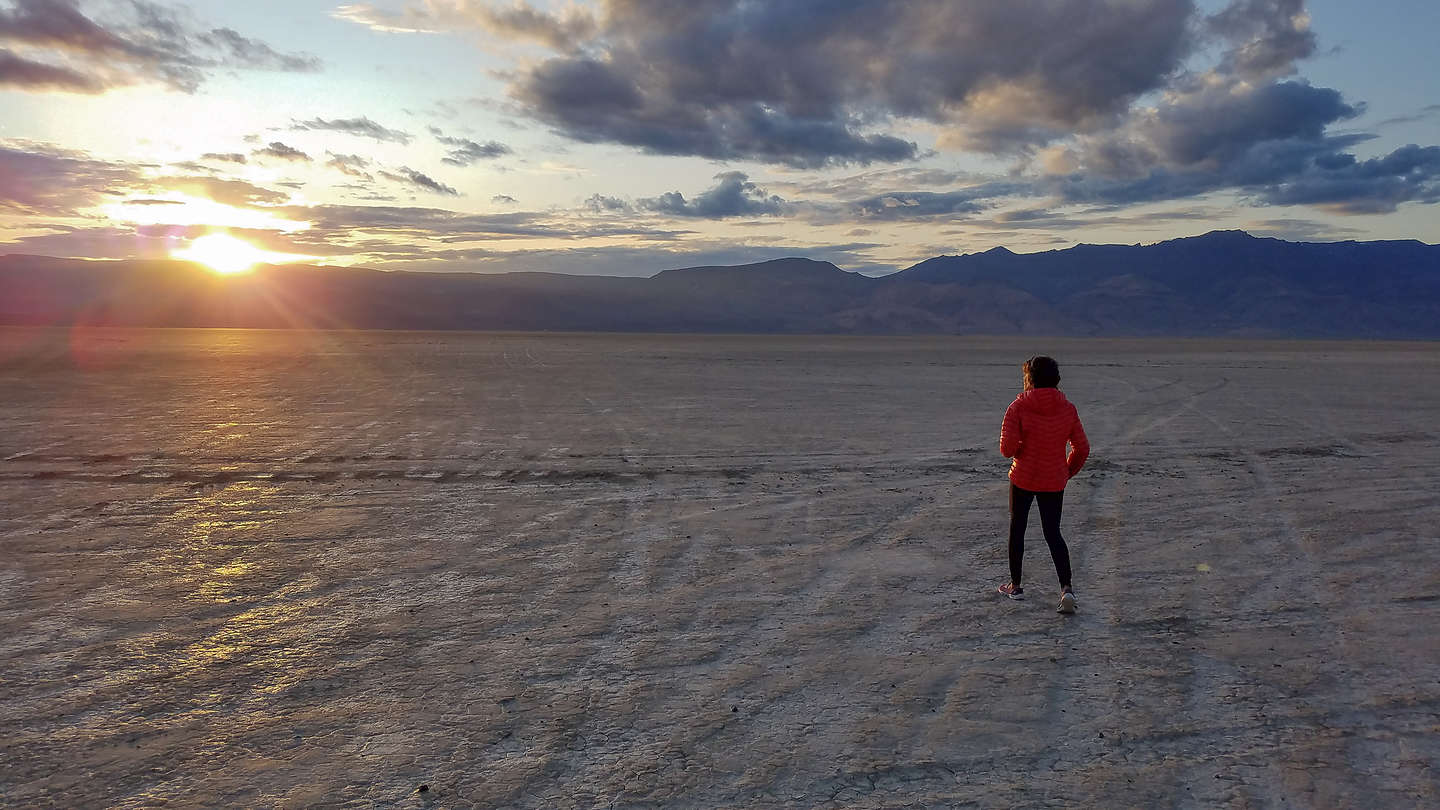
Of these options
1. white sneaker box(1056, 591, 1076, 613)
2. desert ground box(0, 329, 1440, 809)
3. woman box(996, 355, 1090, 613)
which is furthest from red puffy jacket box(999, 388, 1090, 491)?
desert ground box(0, 329, 1440, 809)

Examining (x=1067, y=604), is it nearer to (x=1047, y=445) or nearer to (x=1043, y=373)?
(x=1047, y=445)

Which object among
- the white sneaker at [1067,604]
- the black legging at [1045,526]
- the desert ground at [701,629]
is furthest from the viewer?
the black legging at [1045,526]

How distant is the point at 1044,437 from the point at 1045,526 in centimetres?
59

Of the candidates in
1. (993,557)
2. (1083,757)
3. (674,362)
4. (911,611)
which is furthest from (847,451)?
(674,362)

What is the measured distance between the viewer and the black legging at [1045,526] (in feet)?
18.7

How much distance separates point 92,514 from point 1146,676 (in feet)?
28.5

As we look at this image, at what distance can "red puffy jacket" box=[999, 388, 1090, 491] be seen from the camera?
5.66 metres

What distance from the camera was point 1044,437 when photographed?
568 centimetres

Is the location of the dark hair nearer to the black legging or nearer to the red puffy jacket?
the red puffy jacket

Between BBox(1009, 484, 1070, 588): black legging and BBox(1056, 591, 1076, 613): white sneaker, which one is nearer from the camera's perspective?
BBox(1056, 591, 1076, 613): white sneaker

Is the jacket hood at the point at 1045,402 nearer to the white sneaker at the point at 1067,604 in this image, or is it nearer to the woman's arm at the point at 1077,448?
the woman's arm at the point at 1077,448

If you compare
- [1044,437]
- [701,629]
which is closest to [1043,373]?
[1044,437]

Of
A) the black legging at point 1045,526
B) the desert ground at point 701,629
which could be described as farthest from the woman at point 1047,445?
the desert ground at point 701,629

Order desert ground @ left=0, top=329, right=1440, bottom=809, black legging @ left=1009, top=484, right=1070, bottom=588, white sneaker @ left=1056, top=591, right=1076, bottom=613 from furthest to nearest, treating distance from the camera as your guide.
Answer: black legging @ left=1009, top=484, right=1070, bottom=588 < white sneaker @ left=1056, top=591, right=1076, bottom=613 < desert ground @ left=0, top=329, right=1440, bottom=809
